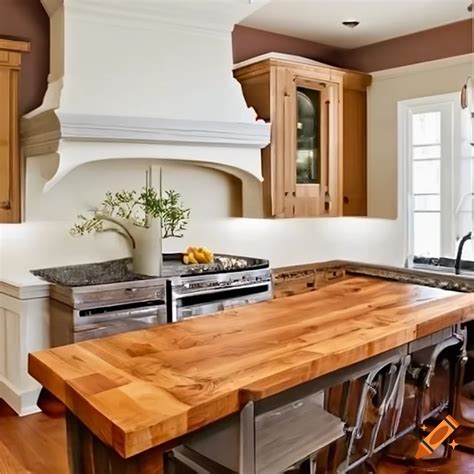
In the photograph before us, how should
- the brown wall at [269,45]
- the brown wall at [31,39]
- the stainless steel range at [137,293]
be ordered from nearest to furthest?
the stainless steel range at [137,293], the brown wall at [31,39], the brown wall at [269,45]

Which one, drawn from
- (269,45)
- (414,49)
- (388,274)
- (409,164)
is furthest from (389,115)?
(388,274)

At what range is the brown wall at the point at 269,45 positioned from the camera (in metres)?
4.53

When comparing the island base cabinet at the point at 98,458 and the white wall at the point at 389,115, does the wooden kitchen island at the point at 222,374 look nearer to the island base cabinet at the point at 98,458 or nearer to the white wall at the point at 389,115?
the island base cabinet at the point at 98,458

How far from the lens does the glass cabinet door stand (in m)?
4.48

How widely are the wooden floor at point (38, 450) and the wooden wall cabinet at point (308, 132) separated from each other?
7.31ft

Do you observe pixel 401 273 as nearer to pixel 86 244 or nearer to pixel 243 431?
pixel 86 244

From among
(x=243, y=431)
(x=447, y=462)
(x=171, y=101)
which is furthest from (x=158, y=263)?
(x=243, y=431)

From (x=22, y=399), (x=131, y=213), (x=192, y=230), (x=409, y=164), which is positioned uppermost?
(x=409, y=164)

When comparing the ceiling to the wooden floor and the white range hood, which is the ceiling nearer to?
the white range hood

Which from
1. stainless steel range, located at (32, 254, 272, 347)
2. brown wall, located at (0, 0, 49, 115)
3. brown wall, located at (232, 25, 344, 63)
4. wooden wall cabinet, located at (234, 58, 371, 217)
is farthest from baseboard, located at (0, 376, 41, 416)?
brown wall, located at (232, 25, 344, 63)

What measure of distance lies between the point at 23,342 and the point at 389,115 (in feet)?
11.8

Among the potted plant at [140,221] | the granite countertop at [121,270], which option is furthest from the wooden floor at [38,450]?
the potted plant at [140,221]

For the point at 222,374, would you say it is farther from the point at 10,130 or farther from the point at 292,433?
the point at 10,130

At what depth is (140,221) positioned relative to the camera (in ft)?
13.1
